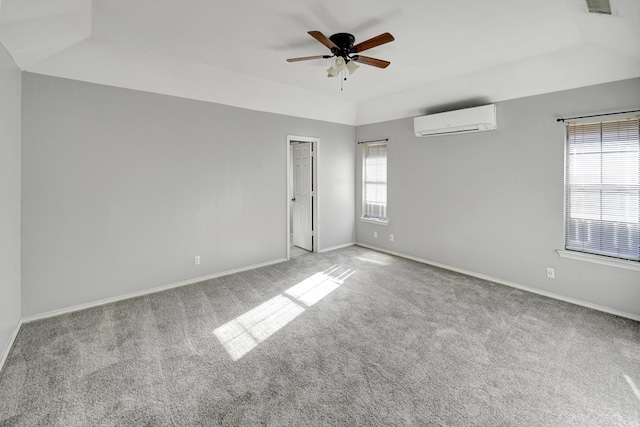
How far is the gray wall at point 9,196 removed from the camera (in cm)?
227

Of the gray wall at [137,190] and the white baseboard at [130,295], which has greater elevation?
the gray wall at [137,190]

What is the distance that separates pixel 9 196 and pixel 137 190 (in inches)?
43.0

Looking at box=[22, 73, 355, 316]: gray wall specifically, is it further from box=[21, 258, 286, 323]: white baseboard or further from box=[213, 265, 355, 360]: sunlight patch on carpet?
box=[213, 265, 355, 360]: sunlight patch on carpet

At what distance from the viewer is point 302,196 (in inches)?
226

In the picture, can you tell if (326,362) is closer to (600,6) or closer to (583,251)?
(583,251)

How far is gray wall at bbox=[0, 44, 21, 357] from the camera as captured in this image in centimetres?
227

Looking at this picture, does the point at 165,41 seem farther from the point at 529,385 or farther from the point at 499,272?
the point at 499,272

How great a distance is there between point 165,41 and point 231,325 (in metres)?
3.05

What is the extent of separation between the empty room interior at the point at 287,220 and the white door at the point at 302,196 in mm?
749

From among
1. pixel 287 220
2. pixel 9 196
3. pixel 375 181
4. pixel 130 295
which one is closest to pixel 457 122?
pixel 375 181

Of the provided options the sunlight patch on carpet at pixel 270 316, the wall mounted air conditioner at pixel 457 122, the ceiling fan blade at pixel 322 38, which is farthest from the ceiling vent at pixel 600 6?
the sunlight patch on carpet at pixel 270 316

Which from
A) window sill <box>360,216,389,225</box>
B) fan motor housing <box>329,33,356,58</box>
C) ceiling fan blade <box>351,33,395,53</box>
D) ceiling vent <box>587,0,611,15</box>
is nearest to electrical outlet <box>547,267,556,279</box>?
window sill <box>360,216,389,225</box>

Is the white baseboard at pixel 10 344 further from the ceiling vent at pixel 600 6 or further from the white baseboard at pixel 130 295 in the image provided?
the ceiling vent at pixel 600 6

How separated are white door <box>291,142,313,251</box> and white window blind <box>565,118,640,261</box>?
12.4 feet
